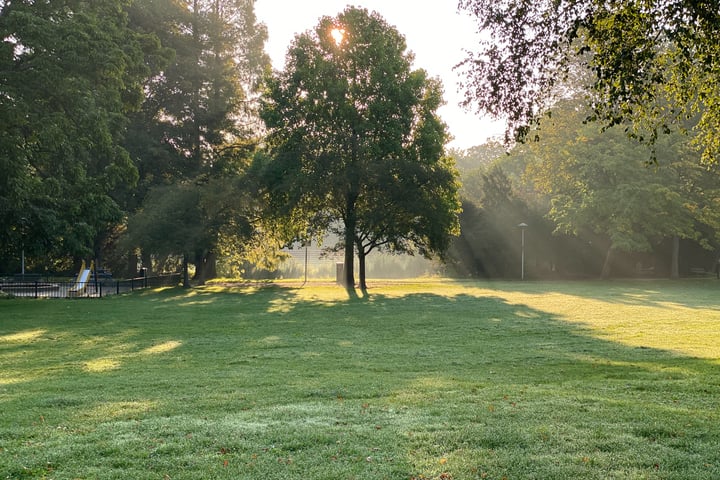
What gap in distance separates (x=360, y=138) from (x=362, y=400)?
28.9m

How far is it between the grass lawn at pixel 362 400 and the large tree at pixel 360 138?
56.3 feet

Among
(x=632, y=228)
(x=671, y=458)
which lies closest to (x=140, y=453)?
(x=671, y=458)

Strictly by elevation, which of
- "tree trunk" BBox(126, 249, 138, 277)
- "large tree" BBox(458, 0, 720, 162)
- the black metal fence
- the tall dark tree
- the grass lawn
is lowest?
the grass lawn

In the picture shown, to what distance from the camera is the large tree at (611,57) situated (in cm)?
826

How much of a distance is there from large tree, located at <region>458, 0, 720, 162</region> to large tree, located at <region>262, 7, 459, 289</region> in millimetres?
23707

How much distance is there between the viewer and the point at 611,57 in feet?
27.0

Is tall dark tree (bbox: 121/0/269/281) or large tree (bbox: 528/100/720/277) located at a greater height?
tall dark tree (bbox: 121/0/269/281)

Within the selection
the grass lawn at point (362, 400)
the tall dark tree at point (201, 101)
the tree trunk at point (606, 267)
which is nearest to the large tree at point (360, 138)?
the tall dark tree at point (201, 101)

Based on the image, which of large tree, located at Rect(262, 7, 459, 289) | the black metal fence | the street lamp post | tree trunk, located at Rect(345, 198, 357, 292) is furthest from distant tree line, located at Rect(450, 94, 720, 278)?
the black metal fence

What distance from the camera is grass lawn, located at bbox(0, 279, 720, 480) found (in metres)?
4.93

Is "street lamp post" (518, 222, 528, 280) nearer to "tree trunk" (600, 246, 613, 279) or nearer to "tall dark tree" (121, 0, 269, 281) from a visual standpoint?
"tree trunk" (600, 246, 613, 279)

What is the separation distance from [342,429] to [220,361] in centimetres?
609

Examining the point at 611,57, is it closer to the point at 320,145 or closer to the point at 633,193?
the point at 320,145

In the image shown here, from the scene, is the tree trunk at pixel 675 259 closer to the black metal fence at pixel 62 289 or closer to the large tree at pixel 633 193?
the large tree at pixel 633 193
